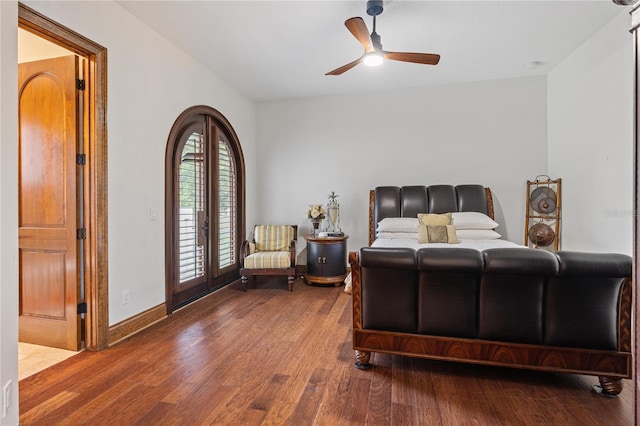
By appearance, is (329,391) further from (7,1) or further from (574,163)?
(574,163)

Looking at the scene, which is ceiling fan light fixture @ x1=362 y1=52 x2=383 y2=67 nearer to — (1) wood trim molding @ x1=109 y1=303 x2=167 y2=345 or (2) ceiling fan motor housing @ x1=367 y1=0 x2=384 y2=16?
(2) ceiling fan motor housing @ x1=367 y1=0 x2=384 y2=16

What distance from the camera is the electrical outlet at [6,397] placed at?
1539 millimetres

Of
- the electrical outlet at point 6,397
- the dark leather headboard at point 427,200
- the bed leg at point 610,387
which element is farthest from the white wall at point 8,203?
the dark leather headboard at point 427,200

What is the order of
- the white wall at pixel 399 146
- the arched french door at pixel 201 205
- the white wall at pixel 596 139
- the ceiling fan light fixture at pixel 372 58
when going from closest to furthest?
the ceiling fan light fixture at pixel 372 58 < the white wall at pixel 596 139 < the arched french door at pixel 201 205 < the white wall at pixel 399 146

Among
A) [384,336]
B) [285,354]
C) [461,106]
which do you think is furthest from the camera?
[461,106]

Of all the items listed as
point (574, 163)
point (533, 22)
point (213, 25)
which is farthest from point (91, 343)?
point (574, 163)

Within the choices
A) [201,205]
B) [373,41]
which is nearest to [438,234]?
[373,41]

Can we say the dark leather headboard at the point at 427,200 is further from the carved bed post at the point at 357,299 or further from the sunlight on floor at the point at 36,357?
the sunlight on floor at the point at 36,357

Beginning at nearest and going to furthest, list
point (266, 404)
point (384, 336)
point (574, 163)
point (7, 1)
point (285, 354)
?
point (7, 1)
point (266, 404)
point (384, 336)
point (285, 354)
point (574, 163)

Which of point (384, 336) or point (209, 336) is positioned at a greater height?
point (384, 336)

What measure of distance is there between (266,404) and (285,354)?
62cm

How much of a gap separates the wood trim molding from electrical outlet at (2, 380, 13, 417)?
109 centimetres

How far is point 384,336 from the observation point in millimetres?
2162

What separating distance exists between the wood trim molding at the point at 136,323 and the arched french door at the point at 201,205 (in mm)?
157
